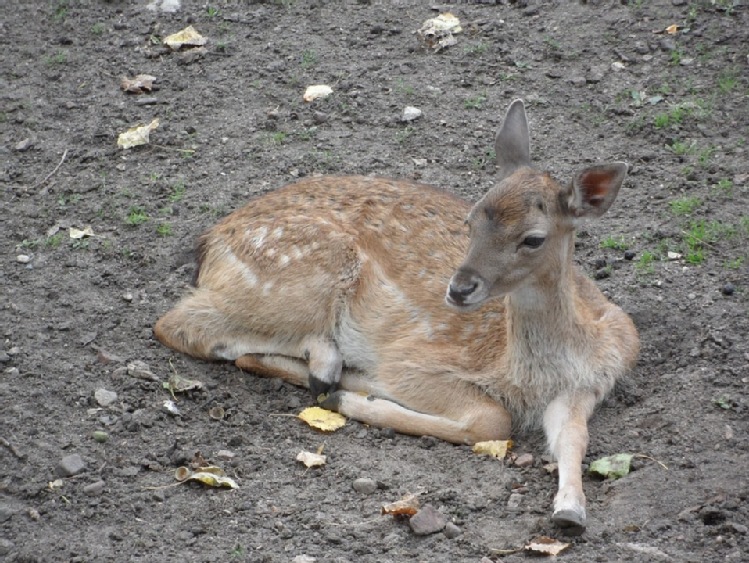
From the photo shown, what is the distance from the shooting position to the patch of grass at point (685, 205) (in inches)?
314

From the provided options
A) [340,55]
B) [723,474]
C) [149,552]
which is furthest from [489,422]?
[340,55]

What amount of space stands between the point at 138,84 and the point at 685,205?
4.78 metres

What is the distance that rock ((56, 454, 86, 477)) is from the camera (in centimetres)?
562

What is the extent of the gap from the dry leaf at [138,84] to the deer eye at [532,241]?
5027mm

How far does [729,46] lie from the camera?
32.2ft

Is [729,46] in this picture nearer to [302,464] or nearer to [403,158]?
[403,158]

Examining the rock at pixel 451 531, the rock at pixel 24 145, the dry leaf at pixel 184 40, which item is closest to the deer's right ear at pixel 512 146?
the rock at pixel 451 531

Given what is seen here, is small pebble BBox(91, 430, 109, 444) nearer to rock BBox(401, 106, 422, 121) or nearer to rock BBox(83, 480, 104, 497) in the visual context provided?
rock BBox(83, 480, 104, 497)

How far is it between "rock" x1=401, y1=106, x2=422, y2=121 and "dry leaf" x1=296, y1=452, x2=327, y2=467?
3.99m

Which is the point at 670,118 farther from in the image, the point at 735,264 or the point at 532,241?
the point at 532,241

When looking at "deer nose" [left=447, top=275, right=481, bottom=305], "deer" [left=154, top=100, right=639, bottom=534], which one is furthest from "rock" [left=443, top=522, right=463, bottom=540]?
"deer nose" [left=447, top=275, right=481, bottom=305]

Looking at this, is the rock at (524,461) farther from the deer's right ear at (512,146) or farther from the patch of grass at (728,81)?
the patch of grass at (728,81)

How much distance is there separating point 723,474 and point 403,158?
419cm

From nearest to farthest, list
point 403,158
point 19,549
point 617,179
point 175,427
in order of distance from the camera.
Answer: point 19,549, point 617,179, point 175,427, point 403,158
